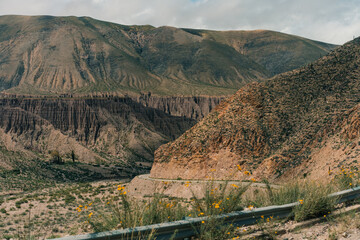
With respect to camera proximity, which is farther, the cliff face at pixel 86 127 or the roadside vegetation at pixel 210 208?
the cliff face at pixel 86 127

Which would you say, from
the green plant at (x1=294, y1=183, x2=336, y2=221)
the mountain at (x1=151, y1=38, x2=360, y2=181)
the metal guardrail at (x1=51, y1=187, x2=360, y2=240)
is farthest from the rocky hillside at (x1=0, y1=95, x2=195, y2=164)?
the metal guardrail at (x1=51, y1=187, x2=360, y2=240)

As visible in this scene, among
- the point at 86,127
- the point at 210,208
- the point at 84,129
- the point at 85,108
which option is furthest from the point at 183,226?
the point at 85,108

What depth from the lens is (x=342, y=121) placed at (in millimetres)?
35750

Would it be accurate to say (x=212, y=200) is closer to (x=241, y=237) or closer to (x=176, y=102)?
(x=241, y=237)

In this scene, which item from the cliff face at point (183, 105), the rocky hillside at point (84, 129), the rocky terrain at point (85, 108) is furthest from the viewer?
the cliff face at point (183, 105)

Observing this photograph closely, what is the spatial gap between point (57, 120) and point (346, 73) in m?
106

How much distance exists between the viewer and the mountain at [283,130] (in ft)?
114

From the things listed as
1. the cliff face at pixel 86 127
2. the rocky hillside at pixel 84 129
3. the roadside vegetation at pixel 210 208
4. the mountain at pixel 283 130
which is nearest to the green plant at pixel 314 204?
the roadside vegetation at pixel 210 208

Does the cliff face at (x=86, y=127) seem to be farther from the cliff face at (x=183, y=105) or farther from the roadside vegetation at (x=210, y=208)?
the roadside vegetation at (x=210, y=208)

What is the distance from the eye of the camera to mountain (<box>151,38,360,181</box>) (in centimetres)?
3472

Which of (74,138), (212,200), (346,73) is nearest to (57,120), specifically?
(74,138)

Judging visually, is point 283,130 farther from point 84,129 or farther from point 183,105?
point 183,105

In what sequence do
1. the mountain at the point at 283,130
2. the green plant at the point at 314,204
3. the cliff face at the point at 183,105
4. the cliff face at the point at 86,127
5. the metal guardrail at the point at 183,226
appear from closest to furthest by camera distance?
the metal guardrail at the point at 183,226 < the green plant at the point at 314,204 < the mountain at the point at 283,130 < the cliff face at the point at 86,127 < the cliff face at the point at 183,105

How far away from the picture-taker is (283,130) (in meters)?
44.0
